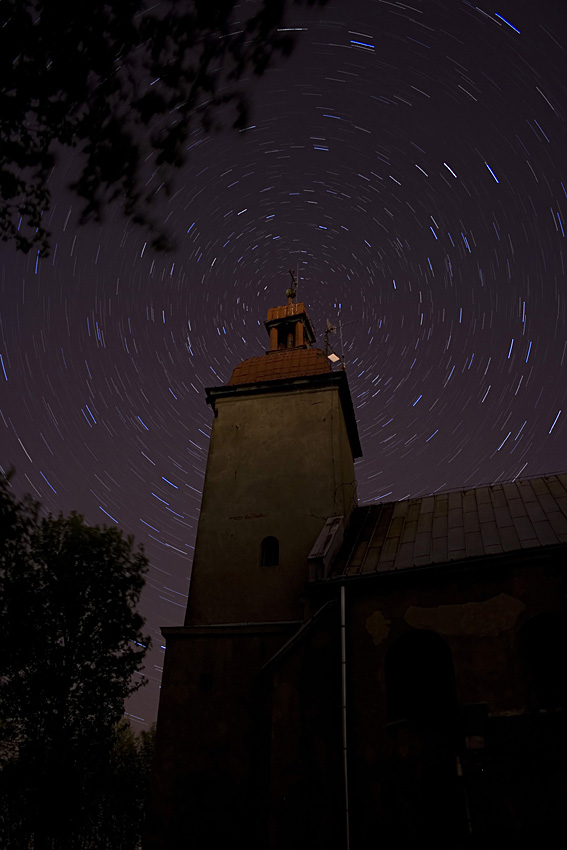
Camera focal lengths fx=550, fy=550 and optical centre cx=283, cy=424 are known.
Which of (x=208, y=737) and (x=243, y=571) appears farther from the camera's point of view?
(x=243, y=571)

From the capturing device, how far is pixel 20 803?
18.6 m

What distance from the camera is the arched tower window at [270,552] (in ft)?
50.8

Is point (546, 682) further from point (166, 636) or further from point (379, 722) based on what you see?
point (166, 636)

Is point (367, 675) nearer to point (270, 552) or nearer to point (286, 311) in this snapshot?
point (270, 552)

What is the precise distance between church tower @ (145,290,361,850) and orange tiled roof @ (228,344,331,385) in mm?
62

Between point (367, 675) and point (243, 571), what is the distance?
5.11m

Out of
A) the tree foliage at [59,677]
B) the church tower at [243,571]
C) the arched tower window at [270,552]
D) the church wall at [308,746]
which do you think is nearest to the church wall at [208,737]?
the church tower at [243,571]

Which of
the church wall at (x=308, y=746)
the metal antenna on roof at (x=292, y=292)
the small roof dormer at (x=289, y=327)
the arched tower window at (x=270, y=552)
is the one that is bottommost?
the church wall at (x=308, y=746)

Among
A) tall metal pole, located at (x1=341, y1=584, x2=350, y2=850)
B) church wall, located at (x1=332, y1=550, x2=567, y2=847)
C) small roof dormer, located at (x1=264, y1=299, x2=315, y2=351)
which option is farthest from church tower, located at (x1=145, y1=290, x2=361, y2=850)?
church wall, located at (x1=332, y1=550, x2=567, y2=847)

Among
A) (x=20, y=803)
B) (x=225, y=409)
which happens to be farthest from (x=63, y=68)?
(x=20, y=803)

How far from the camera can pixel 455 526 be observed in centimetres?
1418

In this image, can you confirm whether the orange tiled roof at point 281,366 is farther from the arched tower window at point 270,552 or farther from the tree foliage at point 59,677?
the tree foliage at point 59,677

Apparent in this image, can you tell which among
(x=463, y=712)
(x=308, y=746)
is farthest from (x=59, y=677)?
(x=463, y=712)

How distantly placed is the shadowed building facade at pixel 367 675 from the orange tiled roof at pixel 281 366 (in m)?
4.45
